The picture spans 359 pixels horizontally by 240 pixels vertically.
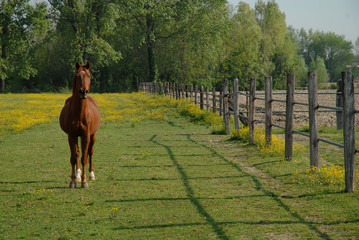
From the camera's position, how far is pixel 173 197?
6727 millimetres

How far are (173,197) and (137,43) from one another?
45.3 m

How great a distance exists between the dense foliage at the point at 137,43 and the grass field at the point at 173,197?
37.6m

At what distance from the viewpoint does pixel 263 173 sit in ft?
27.9

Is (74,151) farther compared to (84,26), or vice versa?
(84,26)

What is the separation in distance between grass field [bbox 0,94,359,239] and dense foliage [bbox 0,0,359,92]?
1481 inches

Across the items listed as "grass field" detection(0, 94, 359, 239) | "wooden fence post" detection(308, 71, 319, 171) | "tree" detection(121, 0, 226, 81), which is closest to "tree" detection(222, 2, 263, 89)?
"tree" detection(121, 0, 226, 81)

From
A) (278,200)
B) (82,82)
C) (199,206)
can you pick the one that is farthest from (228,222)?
(82,82)

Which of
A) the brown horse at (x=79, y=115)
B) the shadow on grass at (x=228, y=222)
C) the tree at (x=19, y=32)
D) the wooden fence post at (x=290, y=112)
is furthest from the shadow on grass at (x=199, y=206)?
the tree at (x=19, y=32)

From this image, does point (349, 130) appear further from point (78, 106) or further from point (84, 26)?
point (84, 26)

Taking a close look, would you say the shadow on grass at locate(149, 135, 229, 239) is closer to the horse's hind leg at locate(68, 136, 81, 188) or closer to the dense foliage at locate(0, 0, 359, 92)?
the horse's hind leg at locate(68, 136, 81, 188)

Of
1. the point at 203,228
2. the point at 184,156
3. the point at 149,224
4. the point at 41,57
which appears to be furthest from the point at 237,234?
the point at 41,57

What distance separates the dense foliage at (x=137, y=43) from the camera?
157 ft

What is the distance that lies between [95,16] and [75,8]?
107 inches

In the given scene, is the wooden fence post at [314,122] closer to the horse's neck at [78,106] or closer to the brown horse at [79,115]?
the brown horse at [79,115]
